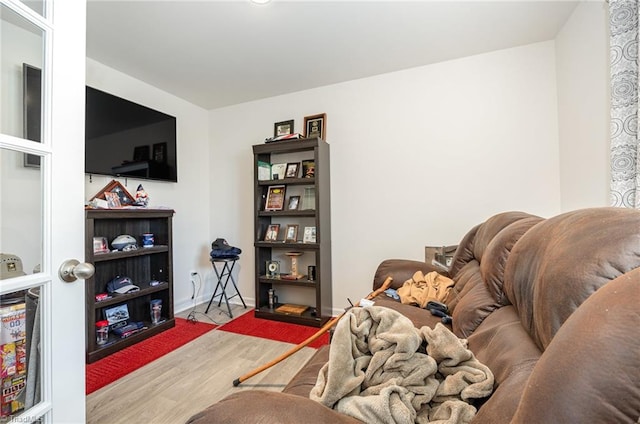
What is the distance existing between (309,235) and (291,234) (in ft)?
0.73

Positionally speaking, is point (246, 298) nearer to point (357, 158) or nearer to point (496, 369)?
point (357, 158)

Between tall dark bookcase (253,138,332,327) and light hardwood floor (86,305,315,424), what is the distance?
577mm

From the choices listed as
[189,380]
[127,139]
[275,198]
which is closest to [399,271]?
[275,198]

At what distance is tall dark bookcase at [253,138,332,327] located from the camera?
2693mm

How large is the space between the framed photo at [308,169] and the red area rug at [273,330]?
5.04ft

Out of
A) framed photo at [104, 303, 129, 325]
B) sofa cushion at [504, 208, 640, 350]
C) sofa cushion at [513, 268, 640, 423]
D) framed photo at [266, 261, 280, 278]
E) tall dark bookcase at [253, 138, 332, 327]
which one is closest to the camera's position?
sofa cushion at [513, 268, 640, 423]

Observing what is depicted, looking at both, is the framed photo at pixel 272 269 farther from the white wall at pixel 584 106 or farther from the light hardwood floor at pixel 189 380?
the white wall at pixel 584 106

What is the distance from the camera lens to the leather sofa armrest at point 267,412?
0.60 metres

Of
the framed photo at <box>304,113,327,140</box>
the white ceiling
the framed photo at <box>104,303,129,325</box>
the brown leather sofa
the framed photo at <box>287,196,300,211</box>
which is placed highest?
the white ceiling

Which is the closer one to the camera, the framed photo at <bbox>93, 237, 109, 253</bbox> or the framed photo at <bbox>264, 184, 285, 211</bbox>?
the framed photo at <bbox>93, 237, 109, 253</bbox>

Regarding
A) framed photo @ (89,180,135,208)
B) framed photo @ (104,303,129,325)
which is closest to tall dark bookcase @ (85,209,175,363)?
framed photo @ (104,303,129,325)

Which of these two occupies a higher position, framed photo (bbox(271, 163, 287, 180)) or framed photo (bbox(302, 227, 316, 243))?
framed photo (bbox(271, 163, 287, 180))

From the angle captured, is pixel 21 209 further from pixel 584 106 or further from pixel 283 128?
pixel 584 106

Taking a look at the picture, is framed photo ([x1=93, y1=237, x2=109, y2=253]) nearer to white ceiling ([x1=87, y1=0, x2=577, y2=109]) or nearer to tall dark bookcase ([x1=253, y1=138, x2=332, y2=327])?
tall dark bookcase ([x1=253, y1=138, x2=332, y2=327])
